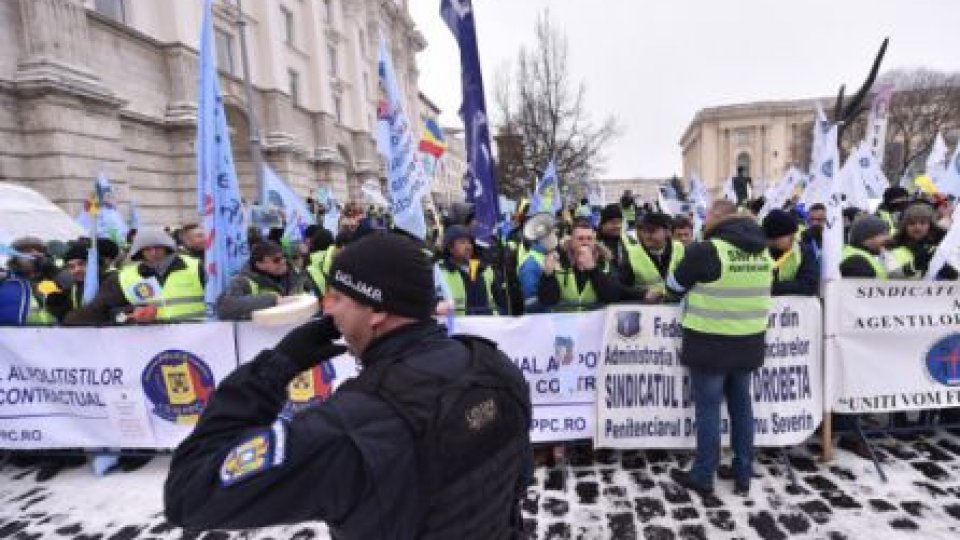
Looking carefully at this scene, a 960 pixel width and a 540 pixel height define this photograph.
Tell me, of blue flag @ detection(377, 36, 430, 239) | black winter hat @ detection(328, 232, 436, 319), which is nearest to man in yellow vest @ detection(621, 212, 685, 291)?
blue flag @ detection(377, 36, 430, 239)

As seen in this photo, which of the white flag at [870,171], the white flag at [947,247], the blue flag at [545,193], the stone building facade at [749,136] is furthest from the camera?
the stone building facade at [749,136]

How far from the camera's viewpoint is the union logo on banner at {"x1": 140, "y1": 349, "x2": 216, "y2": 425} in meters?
4.61

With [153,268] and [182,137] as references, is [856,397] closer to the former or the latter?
[153,268]

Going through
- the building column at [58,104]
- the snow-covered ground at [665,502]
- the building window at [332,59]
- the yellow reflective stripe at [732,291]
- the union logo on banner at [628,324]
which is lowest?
the snow-covered ground at [665,502]

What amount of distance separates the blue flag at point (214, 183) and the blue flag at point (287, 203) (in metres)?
3.35

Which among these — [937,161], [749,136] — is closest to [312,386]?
[937,161]

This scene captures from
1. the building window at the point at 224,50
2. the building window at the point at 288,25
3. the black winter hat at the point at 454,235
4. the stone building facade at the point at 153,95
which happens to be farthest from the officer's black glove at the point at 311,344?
the building window at the point at 288,25

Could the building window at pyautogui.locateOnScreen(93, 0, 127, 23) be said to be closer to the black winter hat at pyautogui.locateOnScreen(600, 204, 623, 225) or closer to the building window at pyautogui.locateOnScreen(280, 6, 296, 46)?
the building window at pyautogui.locateOnScreen(280, 6, 296, 46)

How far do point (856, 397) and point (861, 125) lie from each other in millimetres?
40730

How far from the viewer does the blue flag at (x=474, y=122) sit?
3.48 metres

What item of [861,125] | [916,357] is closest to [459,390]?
[916,357]

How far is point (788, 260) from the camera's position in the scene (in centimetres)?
477

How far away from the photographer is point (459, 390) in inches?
51.6

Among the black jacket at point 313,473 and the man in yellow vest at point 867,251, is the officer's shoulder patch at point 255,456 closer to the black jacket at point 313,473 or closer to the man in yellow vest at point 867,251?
the black jacket at point 313,473
